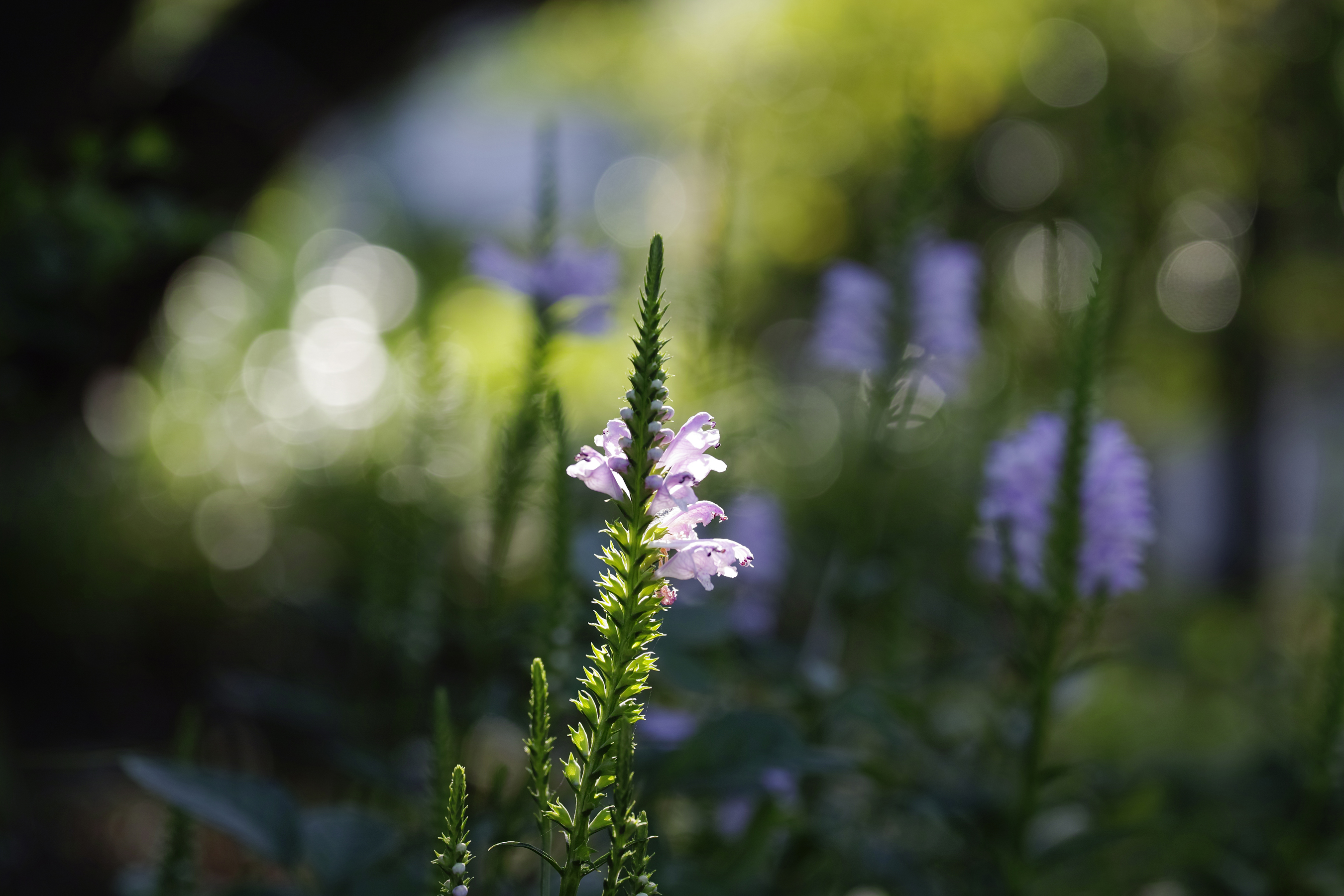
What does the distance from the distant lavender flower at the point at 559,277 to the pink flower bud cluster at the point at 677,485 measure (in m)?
0.79

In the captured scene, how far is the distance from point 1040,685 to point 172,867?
3.74 ft

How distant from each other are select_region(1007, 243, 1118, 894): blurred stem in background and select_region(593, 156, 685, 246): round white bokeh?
7.17 meters

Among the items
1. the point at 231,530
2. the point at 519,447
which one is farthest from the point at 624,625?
the point at 231,530

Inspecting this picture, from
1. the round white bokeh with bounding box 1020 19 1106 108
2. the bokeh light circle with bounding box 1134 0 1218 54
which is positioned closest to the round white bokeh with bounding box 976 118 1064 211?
the round white bokeh with bounding box 1020 19 1106 108

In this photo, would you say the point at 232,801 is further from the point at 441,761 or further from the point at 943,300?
the point at 943,300

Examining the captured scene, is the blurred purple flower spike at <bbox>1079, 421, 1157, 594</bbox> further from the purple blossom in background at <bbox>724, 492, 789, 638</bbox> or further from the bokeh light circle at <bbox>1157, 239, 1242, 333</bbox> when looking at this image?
the bokeh light circle at <bbox>1157, 239, 1242, 333</bbox>

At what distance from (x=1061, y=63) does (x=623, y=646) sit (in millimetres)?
10525

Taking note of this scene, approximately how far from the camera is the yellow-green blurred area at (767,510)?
4.96 ft

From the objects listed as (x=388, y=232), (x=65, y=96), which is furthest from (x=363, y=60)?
(x=388, y=232)

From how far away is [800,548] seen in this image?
3.99 metres

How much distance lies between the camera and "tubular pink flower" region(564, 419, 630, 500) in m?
0.77

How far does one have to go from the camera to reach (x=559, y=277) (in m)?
1.62

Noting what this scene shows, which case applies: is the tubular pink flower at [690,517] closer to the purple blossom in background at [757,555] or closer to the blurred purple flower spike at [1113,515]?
the blurred purple flower spike at [1113,515]

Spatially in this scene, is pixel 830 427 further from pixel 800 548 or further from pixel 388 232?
pixel 388 232
